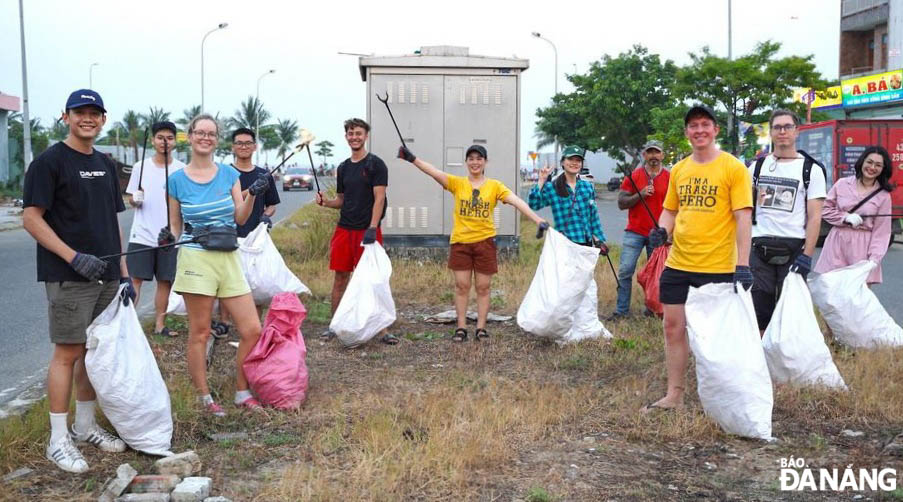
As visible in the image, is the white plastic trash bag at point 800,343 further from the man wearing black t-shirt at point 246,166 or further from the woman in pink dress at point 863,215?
the man wearing black t-shirt at point 246,166

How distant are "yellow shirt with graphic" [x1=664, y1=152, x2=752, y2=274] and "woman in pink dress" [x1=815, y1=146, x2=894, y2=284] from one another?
240cm

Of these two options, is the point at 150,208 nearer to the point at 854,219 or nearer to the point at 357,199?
the point at 357,199

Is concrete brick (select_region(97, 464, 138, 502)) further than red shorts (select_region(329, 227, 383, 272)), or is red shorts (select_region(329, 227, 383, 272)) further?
red shorts (select_region(329, 227, 383, 272))

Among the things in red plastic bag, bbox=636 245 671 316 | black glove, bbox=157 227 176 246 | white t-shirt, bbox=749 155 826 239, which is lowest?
red plastic bag, bbox=636 245 671 316

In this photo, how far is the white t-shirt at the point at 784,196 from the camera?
5582 mm

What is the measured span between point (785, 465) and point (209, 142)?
3.41 m

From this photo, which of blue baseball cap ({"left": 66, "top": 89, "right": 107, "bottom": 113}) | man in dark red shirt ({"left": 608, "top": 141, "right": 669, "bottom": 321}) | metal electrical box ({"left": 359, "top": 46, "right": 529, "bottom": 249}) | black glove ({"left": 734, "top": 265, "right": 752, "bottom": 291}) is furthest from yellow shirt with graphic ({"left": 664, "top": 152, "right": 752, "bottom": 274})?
metal electrical box ({"left": 359, "top": 46, "right": 529, "bottom": 249})

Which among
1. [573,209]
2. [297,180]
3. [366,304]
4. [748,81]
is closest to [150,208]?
[366,304]

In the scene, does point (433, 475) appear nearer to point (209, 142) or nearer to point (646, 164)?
point (209, 142)

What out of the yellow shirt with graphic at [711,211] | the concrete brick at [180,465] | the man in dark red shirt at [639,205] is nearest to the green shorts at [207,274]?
the concrete brick at [180,465]

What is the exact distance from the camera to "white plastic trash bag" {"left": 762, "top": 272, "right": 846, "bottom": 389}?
17.5 ft

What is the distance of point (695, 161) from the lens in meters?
5.01

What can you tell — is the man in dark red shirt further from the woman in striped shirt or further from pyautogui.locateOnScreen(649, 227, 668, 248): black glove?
the woman in striped shirt

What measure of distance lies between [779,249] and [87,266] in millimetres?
4016
